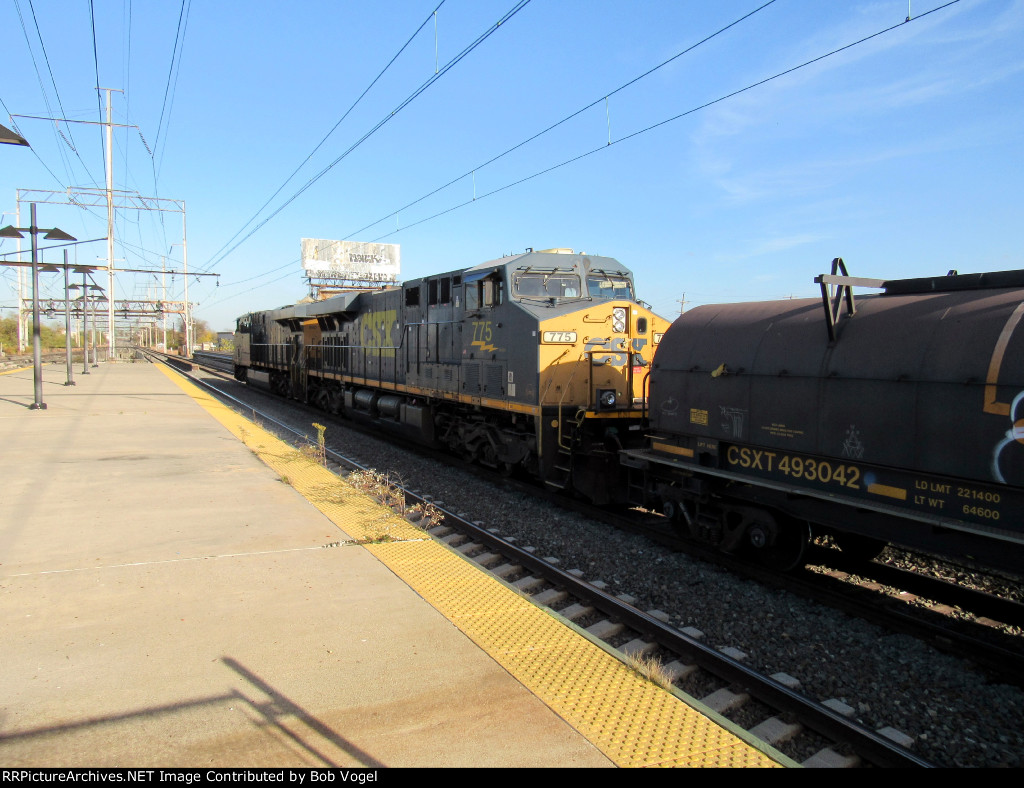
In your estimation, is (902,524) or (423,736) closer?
(423,736)

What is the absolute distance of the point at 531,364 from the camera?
9297 millimetres

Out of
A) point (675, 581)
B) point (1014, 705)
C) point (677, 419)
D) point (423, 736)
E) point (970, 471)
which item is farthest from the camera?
point (677, 419)

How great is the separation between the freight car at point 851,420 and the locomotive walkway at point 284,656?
105 inches

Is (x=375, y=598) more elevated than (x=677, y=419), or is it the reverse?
(x=677, y=419)

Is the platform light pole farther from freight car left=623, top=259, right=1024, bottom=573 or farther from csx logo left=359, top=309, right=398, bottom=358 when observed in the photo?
freight car left=623, top=259, right=1024, bottom=573

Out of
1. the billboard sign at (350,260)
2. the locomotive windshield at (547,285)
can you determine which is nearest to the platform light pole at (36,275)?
the locomotive windshield at (547,285)

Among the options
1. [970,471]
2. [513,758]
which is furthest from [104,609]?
[970,471]

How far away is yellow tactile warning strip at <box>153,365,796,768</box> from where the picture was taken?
3178 millimetres

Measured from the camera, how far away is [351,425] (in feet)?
60.7

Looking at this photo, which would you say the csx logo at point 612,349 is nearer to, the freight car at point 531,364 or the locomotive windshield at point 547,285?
the freight car at point 531,364

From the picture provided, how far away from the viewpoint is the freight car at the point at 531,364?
30.0ft

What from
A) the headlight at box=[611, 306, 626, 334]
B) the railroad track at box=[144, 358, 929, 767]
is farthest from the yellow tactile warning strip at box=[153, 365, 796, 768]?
the headlight at box=[611, 306, 626, 334]

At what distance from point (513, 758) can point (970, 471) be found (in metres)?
3.78
